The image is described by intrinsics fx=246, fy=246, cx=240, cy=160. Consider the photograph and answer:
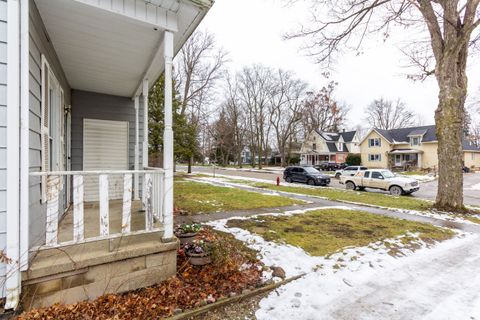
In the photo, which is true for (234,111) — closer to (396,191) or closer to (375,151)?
(375,151)

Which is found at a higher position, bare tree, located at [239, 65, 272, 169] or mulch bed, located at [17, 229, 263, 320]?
bare tree, located at [239, 65, 272, 169]

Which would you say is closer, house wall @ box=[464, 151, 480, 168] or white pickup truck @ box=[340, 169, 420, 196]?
white pickup truck @ box=[340, 169, 420, 196]

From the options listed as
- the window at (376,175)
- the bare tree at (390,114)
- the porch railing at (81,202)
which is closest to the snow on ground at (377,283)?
the porch railing at (81,202)

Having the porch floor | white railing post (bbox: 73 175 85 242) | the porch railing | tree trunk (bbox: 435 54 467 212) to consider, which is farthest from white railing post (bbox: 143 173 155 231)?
tree trunk (bbox: 435 54 467 212)

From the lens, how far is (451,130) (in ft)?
26.2

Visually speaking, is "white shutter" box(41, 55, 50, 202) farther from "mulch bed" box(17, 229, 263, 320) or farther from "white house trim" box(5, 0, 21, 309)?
"mulch bed" box(17, 229, 263, 320)

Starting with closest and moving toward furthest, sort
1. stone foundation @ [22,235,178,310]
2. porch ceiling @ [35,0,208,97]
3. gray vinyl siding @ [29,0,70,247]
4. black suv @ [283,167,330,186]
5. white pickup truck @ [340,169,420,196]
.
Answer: stone foundation @ [22,235,178,310] → gray vinyl siding @ [29,0,70,247] → porch ceiling @ [35,0,208,97] → white pickup truck @ [340,169,420,196] → black suv @ [283,167,330,186]

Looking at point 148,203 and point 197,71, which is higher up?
point 197,71

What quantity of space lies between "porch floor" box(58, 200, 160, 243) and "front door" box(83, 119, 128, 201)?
702 mm

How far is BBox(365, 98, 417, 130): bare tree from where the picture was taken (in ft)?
158

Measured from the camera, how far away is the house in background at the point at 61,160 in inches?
89.4

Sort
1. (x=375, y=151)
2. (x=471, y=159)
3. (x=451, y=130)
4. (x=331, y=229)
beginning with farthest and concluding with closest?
(x=375, y=151) < (x=471, y=159) < (x=451, y=130) < (x=331, y=229)

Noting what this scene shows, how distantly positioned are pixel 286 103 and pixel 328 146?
9.68m

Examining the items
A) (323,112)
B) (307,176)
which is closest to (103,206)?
(307,176)
